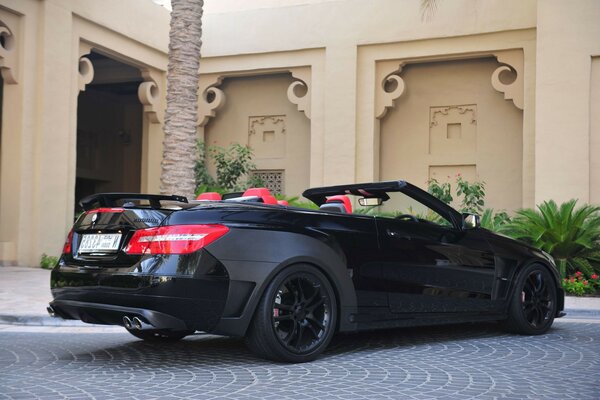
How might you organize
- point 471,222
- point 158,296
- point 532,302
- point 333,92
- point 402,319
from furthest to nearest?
point 333,92
point 532,302
point 471,222
point 402,319
point 158,296

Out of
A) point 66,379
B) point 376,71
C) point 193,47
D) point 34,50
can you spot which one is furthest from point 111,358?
point 376,71

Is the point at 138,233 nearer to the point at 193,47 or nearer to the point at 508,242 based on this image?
the point at 508,242

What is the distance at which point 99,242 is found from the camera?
18.7 feet

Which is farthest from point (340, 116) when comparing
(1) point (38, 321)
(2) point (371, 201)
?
(2) point (371, 201)

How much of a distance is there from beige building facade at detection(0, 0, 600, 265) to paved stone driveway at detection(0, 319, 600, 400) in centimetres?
884

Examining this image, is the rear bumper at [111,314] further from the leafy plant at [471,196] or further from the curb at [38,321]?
the leafy plant at [471,196]

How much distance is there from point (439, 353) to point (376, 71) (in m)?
13.5

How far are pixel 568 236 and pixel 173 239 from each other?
1005cm

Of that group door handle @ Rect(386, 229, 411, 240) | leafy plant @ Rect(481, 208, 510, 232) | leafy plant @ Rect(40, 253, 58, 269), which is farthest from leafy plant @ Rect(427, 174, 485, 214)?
door handle @ Rect(386, 229, 411, 240)

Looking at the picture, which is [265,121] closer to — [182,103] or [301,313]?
[182,103]

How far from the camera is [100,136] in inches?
1062

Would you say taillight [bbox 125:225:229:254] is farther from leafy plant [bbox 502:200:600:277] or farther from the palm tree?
leafy plant [bbox 502:200:600:277]

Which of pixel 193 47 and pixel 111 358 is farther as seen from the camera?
pixel 193 47

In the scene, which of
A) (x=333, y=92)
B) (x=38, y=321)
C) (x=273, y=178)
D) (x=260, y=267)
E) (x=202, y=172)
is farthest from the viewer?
(x=273, y=178)
